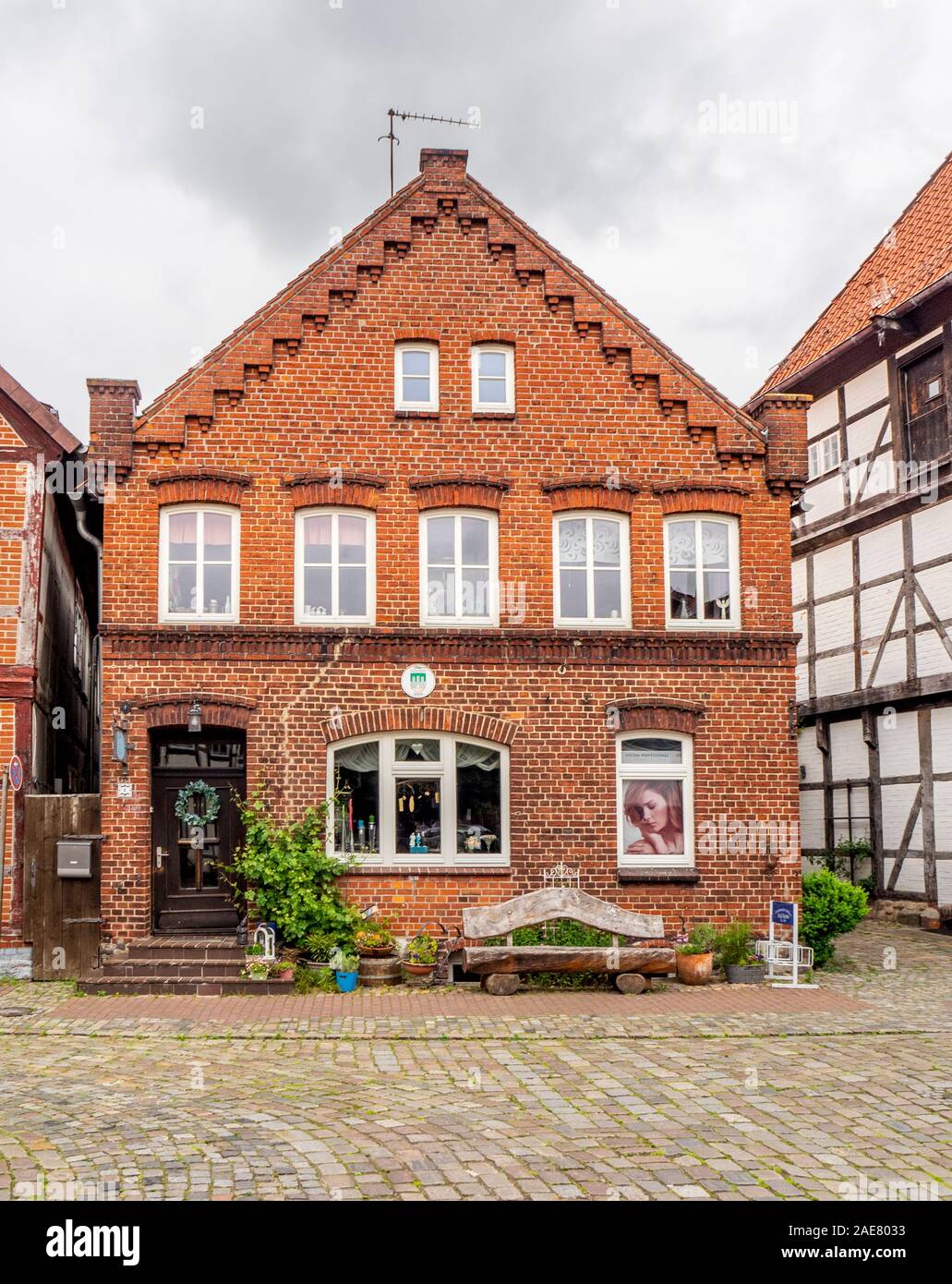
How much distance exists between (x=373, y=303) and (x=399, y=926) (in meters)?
8.19

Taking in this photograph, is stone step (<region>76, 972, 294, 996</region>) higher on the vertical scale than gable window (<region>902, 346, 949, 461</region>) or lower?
lower

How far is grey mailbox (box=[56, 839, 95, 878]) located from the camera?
15352 millimetres

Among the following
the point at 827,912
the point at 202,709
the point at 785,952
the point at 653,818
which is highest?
the point at 202,709

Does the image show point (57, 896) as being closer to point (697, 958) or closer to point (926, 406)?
point (697, 958)

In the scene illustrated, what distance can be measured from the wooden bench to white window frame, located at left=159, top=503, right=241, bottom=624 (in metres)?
4.98

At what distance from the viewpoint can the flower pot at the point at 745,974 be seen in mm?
15305

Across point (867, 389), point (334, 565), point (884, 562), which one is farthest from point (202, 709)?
point (867, 389)

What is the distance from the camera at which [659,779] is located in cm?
1648

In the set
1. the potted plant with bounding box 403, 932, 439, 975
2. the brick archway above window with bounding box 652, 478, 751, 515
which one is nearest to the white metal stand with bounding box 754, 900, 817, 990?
the potted plant with bounding box 403, 932, 439, 975

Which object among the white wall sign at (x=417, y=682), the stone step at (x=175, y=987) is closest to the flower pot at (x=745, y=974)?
the white wall sign at (x=417, y=682)

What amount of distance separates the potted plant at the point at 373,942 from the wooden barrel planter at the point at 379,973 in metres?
0.10

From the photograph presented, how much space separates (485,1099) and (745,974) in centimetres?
683

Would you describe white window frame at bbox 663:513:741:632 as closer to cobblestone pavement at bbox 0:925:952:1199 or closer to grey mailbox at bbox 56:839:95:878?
cobblestone pavement at bbox 0:925:952:1199

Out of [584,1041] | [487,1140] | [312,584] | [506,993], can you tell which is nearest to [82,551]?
[312,584]
